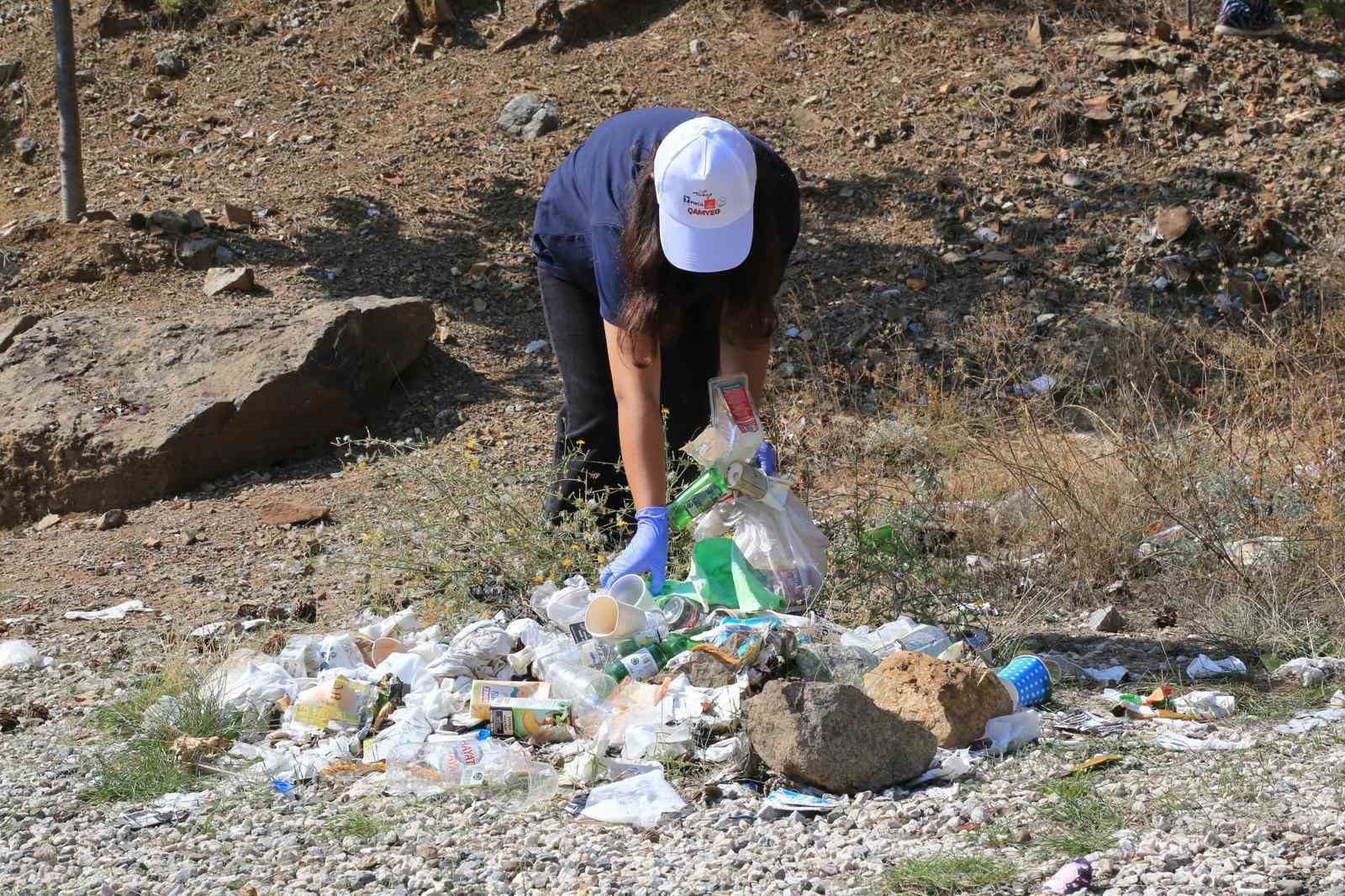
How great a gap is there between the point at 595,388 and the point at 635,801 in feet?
4.75

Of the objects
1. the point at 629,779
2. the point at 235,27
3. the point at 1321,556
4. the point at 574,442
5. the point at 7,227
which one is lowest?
the point at 1321,556

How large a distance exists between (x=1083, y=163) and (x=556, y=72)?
3114mm

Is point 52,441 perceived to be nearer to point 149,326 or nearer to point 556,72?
point 149,326

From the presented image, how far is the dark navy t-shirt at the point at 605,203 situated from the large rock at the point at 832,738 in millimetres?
1034

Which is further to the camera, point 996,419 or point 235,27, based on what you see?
point 235,27

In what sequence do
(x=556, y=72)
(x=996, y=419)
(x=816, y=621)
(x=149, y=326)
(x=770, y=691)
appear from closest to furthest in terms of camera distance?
1. (x=770, y=691)
2. (x=816, y=621)
3. (x=996, y=419)
4. (x=149, y=326)
5. (x=556, y=72)

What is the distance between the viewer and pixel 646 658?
281 centimetres

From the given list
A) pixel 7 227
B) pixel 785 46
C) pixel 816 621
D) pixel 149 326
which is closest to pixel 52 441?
pixel 149 326

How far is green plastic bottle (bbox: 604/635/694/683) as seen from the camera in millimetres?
2795

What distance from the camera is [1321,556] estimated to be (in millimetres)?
3465

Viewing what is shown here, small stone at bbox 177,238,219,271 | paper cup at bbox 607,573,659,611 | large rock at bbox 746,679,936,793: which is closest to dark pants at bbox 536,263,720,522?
paper cup at bbox 607,573,659,611

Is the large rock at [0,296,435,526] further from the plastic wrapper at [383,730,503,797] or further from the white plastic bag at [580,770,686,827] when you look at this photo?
the white plastic bag at [580,770,686,827]

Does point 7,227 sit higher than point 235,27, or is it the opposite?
point 235,27

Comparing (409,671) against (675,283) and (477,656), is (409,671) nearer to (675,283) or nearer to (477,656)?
(477,656)
